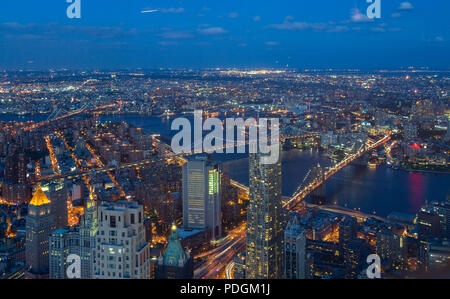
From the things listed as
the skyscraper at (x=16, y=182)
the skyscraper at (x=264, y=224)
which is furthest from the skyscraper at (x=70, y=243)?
the skyscraper at (x=16, y=182)

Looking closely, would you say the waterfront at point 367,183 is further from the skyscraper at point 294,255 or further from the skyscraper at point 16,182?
the skyscraper at point 16,182

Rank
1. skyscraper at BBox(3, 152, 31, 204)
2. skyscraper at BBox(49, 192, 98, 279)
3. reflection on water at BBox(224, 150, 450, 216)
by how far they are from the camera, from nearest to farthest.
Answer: skyscraper at BBox(49, 192, 98, 279) < skyscraper at BBox(3, 152, 31, 204) < reflection on water at BBox(224, 150, 450, 216)

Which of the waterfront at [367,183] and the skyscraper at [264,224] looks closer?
the skyscraper at [264,224]

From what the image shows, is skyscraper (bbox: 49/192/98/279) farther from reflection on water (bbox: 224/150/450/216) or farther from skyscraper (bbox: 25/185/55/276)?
reflection on water (bbox: 224/150/450/216)

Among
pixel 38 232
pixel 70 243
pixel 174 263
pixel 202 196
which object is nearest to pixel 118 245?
pixel 174 263

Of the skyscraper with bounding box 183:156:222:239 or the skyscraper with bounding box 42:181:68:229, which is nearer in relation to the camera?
the skyscraper with bounding box 42:181:68:229

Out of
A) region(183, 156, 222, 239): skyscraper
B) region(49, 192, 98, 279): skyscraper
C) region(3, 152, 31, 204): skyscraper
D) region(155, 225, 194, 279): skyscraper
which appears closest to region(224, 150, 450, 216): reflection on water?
region(183, 156, 222, 239): skyscraper

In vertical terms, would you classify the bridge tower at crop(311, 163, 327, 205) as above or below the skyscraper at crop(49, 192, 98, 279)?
below

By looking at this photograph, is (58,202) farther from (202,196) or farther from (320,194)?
(320,194)
